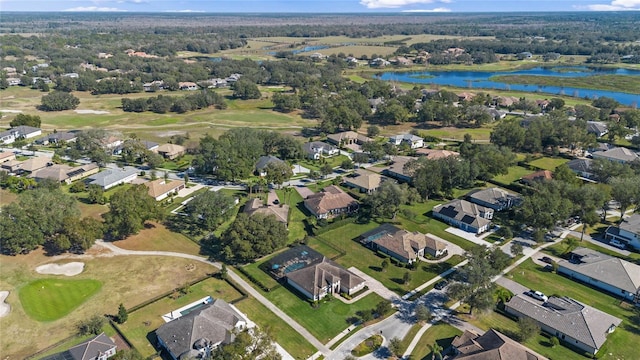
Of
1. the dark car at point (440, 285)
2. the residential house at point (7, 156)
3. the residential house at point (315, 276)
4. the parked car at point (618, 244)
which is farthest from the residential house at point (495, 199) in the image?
the residential house at point (7, 156)

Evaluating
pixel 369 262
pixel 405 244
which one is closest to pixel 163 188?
A: pixel 369 262

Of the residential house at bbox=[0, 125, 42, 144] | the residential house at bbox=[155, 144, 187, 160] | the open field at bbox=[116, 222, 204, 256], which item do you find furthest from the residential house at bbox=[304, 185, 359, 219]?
the residential house at bbox=[0, 125, 42, 144]

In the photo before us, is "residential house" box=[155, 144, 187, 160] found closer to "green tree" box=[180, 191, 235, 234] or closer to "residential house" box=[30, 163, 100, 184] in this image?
"residential house" box=[30, 163, 100, 184]

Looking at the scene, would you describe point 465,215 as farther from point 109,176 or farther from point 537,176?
point 109,176

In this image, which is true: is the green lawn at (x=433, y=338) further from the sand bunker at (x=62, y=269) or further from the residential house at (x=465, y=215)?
the sand bunker at (x=62, y=269)

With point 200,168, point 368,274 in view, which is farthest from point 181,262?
point 200,168
